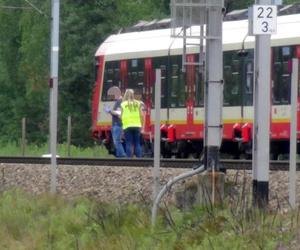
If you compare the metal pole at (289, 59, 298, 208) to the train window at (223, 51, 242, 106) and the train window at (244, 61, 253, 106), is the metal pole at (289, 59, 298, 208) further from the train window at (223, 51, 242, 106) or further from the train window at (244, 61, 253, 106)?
the train window at (223, 51, 242, 106)

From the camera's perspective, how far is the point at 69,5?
58875mm

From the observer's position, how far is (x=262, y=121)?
1424 centimetres

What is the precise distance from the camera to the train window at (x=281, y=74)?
27.4 meters

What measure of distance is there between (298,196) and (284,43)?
12822mm

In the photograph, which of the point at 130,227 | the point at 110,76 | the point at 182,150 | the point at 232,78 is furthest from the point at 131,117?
the point at 130,227

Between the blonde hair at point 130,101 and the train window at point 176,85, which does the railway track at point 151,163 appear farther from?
the train window at point 176,85

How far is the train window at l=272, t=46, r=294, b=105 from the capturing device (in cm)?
2742

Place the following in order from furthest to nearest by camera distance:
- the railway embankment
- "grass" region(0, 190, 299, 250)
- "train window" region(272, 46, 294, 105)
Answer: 1. "train window" region(272, 46, 294, 105)
2. the railway embankment
3. "grass" region(0, 190, 299, 250)

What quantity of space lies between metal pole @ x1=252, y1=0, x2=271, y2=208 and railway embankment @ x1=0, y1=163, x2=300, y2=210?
22 centimetres

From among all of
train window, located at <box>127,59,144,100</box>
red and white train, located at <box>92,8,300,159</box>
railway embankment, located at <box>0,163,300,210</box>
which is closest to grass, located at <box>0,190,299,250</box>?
railway embankment, located at <box>0,163,300,210</box>

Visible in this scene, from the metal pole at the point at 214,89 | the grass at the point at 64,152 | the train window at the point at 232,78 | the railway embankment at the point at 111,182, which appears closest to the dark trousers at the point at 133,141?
the train window at the point at 232,78

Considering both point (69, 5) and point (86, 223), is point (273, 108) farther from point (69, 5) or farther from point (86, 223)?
point (69, 5)

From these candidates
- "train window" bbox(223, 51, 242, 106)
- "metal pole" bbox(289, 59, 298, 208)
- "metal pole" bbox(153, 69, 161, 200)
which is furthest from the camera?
"train window" bbox(223, 51, 242, 106)

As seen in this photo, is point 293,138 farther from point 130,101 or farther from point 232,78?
point 232,78
